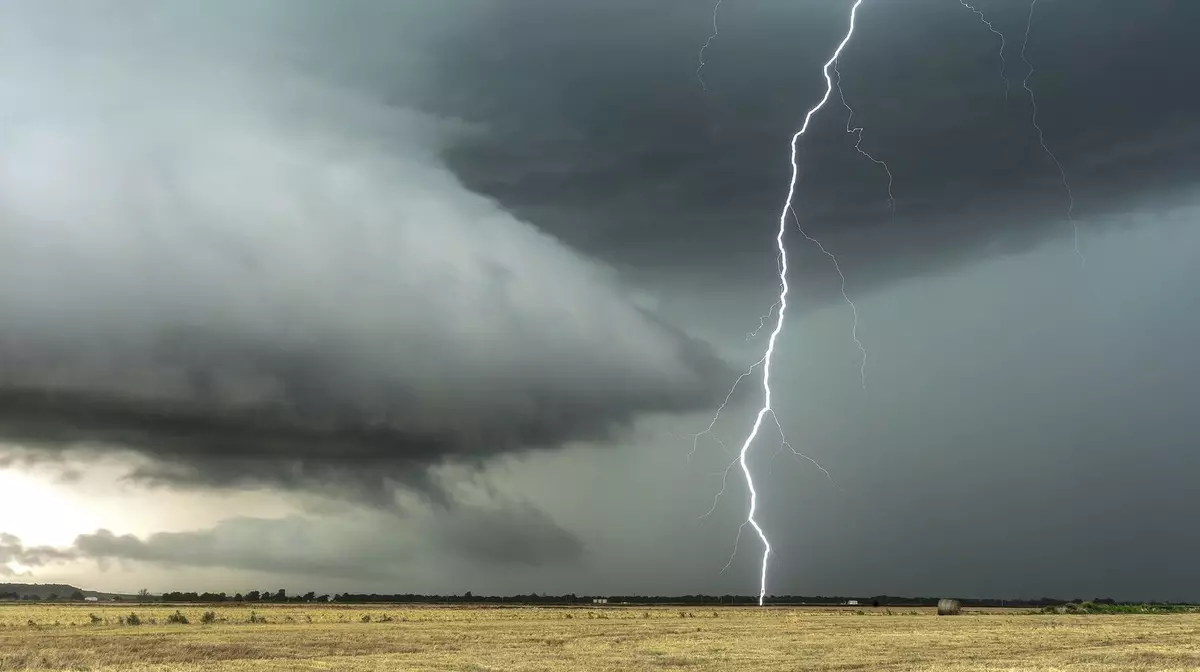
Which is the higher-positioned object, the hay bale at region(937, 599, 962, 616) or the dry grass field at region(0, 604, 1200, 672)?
the dry grass field at region(0, 604, 1200, 672)

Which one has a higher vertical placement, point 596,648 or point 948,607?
point 596,648

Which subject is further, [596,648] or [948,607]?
[948,607]

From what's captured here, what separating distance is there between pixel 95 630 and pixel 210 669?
1181 inches

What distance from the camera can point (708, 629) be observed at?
54.8m

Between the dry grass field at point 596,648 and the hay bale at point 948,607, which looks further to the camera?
the hay bale at point 948,607

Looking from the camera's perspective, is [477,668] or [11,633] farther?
[11,633]

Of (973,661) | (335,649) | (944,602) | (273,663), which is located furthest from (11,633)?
(944,602)

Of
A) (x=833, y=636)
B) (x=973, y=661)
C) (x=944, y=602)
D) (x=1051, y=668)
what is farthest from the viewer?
(x=944, y=602)

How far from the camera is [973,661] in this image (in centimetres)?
3180

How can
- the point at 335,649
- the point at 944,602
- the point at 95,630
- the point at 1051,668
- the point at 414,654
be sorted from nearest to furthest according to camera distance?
the point at 1051,668 → the point at 414,654 → the point at 335,649 → the point at 95,630 → the point at 944,602

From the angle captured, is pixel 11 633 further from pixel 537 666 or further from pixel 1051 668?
pixel 1051 668

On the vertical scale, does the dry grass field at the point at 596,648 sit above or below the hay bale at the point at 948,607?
above

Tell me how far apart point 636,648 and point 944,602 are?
Answer: 67.9 m

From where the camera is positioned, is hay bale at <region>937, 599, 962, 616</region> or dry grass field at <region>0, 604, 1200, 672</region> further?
hay bale at <region>937, 599, 962, 616</region>
